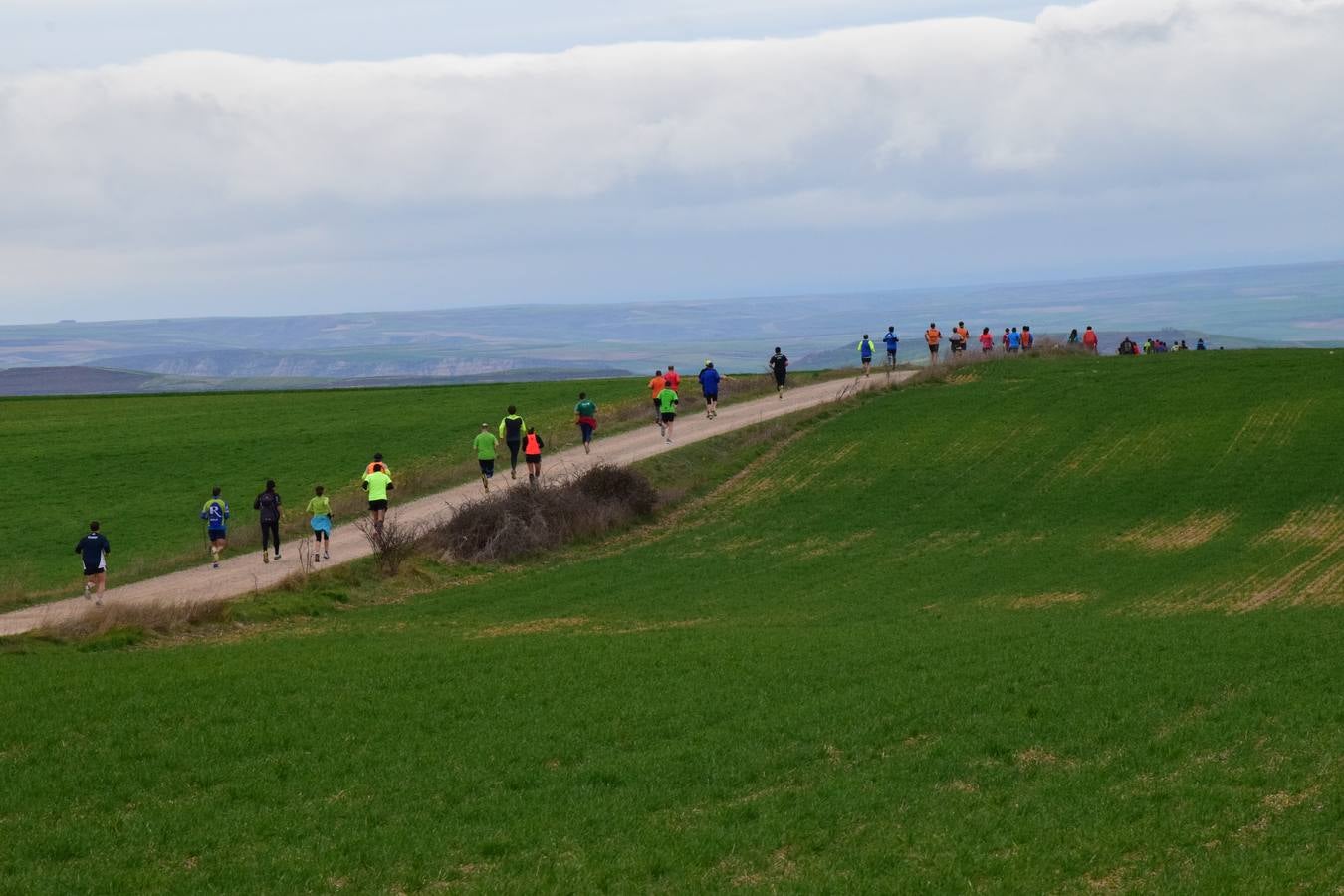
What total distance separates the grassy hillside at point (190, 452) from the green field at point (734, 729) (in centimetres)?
1120

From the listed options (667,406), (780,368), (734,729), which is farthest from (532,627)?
(780,368)

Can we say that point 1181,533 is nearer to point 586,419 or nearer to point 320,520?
point 586,419

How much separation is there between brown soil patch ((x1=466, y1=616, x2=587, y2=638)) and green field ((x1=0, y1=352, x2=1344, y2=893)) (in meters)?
0.14

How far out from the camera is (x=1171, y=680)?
1805cm

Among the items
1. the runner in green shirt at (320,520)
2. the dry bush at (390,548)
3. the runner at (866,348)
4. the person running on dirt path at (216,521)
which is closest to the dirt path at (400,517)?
the runner in green shirt at (320,520)

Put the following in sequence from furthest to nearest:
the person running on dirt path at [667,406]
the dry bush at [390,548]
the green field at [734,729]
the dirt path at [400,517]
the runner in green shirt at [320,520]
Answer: the person running on dirt path at [667,406] < the runner in green shirt at [320,520] < the dry bush at [390,548] < the dirt path at [400,517] < the green field at [734,729]

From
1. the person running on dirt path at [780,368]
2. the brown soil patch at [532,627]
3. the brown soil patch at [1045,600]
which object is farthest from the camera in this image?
the person running on dirt path at [780,368]

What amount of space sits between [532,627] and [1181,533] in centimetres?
1546

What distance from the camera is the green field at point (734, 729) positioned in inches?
490

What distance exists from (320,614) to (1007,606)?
1205 cm

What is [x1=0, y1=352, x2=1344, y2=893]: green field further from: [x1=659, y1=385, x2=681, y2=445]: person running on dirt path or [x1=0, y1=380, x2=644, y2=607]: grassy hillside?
[x1=659, y1=385, x2=681, y2=445]: person running on dirt path

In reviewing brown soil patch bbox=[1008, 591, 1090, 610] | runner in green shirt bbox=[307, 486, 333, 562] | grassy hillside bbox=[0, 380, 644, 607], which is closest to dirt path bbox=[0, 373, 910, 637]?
runner in green shirt bbox=[307, 486, 333, 562]

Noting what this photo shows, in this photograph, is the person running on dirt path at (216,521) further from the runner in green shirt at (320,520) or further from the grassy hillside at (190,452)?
the runner in green shirt at (320,520)

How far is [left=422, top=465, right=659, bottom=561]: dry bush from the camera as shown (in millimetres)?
33844
